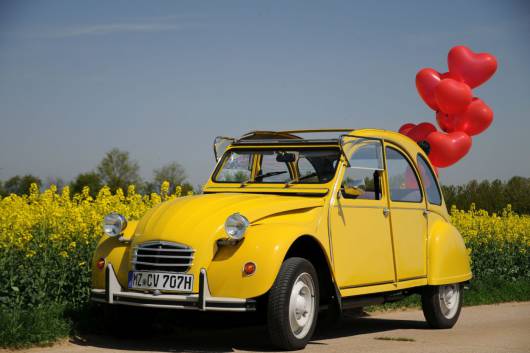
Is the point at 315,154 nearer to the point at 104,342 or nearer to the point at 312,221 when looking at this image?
the point at 312,221

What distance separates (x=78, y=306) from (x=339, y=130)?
11.6 ft

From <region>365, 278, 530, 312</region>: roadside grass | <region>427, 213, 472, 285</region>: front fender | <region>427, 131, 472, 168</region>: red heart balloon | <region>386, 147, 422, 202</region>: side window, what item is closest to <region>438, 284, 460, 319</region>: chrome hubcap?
<region>427, 213, 472, 285</region>: front fender

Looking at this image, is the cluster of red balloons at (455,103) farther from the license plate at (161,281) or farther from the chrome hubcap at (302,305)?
the license plate at (161,281)

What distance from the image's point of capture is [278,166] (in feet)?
31.0

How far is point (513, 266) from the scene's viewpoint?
19.0 metres

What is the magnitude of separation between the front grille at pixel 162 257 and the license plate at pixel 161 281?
8 cm

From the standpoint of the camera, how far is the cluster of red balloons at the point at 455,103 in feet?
61.6

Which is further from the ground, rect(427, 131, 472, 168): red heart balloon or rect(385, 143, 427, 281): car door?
rect(427, 131, 472, 168): red heart balloon

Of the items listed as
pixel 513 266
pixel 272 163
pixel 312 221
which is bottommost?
pixel 513 266

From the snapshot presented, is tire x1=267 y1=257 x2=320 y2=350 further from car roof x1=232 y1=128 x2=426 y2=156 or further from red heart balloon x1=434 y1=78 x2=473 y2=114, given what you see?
red heart balloon x1=434 y1=78 x2=473 y2=114

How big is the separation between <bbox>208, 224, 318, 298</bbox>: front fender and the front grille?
0.84ft

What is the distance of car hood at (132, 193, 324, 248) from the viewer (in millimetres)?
7535

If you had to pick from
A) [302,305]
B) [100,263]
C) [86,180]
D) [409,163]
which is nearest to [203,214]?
[100,263]

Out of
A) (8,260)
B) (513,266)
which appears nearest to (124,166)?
(513,266)
